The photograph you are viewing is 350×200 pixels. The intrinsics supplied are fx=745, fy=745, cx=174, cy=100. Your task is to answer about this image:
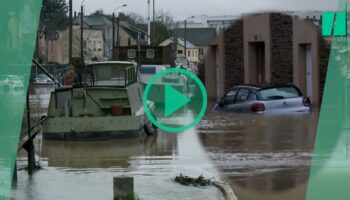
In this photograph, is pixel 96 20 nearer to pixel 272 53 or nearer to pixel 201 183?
pixel 272 53

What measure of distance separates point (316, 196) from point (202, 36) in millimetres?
76336

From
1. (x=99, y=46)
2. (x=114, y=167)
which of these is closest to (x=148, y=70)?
(x=114, y=167)

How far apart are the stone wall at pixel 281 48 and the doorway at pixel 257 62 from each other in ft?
5.68

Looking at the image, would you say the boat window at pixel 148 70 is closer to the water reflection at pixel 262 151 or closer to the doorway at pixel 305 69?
the doorway at pixel 305 69

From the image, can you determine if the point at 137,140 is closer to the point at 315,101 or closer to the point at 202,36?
the point at 315,101

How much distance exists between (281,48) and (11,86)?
38.1 feet

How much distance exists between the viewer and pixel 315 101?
30234 mm

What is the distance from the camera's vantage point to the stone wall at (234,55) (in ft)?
116

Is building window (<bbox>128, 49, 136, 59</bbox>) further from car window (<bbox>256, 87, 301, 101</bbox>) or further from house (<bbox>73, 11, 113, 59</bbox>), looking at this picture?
house (<bbox>73, 11, 113, 59</bbox>)

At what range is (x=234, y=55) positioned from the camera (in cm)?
3588

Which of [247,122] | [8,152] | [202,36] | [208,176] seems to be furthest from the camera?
[202,36]

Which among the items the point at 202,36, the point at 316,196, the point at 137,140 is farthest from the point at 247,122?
the point at 202,36

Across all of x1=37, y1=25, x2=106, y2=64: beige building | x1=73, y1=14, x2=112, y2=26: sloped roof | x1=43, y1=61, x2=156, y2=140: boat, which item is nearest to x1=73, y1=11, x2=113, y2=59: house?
x1=73, y1=14, x2=112, y2=26: sloped roof

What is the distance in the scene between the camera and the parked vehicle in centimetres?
3006
